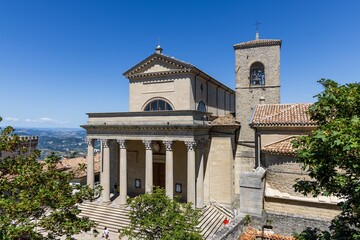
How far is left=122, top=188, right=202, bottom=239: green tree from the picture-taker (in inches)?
450

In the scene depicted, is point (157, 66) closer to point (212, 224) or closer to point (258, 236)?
point (212, 224)

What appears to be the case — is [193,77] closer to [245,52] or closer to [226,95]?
[245,52]

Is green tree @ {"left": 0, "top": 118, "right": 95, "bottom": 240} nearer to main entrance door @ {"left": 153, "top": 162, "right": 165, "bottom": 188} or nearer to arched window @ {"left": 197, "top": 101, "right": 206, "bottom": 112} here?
main entrance door @ {"left": 153, "top": 162, "right": 165, "bottom": 188}

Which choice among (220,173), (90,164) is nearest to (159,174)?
(220,173)

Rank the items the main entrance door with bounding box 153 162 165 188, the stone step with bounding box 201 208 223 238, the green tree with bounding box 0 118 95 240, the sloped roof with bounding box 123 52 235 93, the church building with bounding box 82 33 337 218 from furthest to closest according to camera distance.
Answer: the main entrance door with bounding box 153 162 165 188, the sloped roof with bounding box 123 52 235 93, the church building with bounding box 82 33 337 218, the stone step with bounding box 201 208 223 238, the green tree with bounding box 0 118 95 240

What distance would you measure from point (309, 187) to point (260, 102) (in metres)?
18.2

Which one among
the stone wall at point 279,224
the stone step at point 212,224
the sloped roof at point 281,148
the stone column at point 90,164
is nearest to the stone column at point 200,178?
the stone step at point 212,224

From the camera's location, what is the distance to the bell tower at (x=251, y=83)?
24891 millimetres

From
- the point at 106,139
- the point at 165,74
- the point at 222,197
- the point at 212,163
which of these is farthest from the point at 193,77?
the point at 222,197

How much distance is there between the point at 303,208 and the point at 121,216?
49.9ft

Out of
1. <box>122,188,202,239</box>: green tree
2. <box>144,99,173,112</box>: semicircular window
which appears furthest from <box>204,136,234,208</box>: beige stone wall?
<box>122,188,202,239</box>: green tree

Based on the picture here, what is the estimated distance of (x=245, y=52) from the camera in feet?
84.9

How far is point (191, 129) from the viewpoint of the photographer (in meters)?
20.7

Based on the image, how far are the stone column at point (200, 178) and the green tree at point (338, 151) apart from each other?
1516 centimetres
